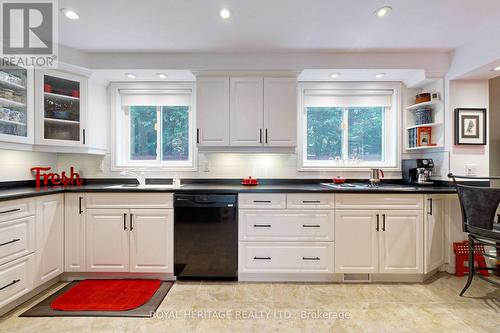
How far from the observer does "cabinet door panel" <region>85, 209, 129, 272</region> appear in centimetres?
254

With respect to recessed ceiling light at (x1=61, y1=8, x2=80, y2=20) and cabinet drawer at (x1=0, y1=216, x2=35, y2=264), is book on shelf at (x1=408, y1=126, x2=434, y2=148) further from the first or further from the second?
cabinet drawer at (x1=0, y1=216, x2=35, y2=264)

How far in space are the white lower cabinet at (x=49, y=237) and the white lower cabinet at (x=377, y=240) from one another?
2842 millimetres

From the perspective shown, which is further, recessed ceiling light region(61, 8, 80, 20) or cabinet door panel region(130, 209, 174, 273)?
cabinet door panel region(130, 209, 174, 273)

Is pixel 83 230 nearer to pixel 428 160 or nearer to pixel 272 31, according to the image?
pixel 272 31

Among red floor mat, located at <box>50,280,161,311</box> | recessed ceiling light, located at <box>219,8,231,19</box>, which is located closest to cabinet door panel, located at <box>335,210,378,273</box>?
red floor mat, located at <box>50,280,161,311</box>

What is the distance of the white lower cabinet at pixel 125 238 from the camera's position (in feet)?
8.34

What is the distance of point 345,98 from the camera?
129 inches

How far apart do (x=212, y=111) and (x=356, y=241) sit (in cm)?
214

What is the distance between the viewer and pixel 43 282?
2307 millimetres

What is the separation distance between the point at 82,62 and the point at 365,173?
145 inches

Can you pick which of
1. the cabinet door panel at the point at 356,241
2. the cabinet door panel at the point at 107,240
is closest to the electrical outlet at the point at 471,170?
the cabinet door panel at the point at 356,241

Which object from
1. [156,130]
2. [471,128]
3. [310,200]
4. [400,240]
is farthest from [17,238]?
[471,128]
